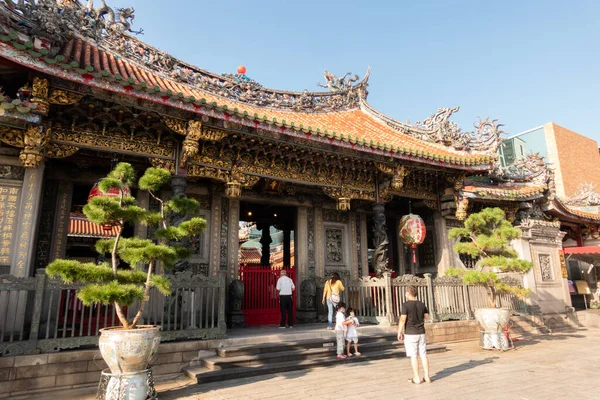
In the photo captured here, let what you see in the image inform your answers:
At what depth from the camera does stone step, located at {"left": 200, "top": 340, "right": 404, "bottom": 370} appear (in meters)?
5.76

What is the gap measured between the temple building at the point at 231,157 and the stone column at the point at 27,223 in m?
0.02

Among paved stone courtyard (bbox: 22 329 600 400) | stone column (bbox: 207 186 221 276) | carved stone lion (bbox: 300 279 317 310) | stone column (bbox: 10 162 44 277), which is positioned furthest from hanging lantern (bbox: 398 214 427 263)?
stone column (bbox: 10 162 44 277)

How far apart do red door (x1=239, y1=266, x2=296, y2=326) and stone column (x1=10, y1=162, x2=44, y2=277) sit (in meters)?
4.59

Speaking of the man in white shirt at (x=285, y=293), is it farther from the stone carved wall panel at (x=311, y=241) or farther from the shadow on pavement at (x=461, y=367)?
the shadow on pavement at (x=461, y=367)

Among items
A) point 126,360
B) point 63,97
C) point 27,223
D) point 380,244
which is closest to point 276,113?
point 380,244

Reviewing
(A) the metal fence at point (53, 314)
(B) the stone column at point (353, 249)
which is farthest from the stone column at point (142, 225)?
(B) the stone column at point (353, 249)

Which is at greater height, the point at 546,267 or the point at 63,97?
the point at 63,97

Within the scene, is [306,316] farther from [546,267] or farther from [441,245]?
[546,267]

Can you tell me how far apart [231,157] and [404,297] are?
16.7ft

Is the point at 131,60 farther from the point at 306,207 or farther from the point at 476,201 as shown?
the point at 476,201

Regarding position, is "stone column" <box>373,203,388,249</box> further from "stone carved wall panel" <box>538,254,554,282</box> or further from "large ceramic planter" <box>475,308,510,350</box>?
"stone carved wall panel" <box>538,254,554,282</box>

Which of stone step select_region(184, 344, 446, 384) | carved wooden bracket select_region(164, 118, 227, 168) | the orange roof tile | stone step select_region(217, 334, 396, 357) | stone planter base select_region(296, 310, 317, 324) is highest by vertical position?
the orange roof tile

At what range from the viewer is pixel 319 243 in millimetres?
10367

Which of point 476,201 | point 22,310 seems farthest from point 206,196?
point 476,201
